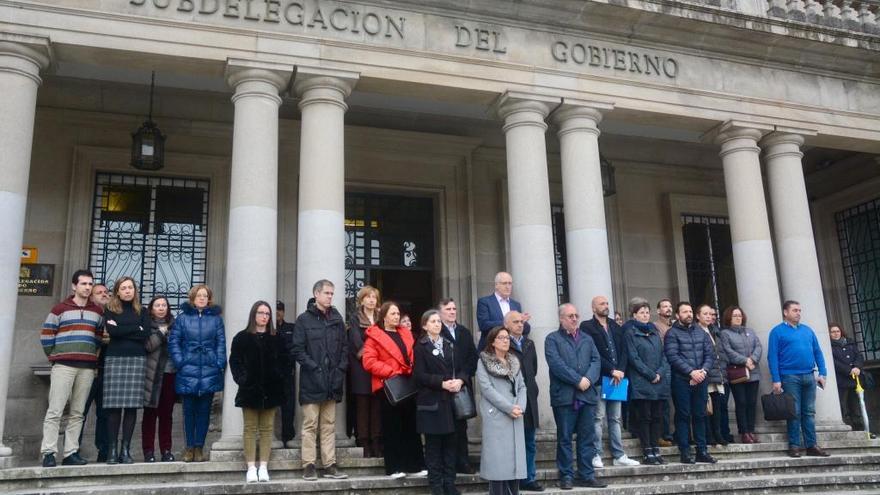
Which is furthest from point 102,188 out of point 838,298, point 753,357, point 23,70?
point 838,298

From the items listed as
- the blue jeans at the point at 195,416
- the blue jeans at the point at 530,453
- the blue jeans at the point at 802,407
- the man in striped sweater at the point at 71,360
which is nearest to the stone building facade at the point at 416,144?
the blue jeans at the point at 195,416

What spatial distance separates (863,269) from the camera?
14938mm

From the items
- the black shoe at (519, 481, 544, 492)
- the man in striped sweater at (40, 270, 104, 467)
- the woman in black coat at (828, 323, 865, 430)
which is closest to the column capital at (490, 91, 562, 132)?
the black shoe at (519, 481, 544, 492)

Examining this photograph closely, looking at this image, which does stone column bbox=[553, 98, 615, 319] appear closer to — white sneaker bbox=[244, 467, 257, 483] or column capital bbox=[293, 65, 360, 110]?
column capital bbox=[293, 65, 360, 110]

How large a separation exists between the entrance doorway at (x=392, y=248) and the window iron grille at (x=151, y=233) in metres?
2.36

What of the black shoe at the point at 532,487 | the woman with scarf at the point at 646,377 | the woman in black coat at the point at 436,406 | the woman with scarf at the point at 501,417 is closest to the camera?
the woman with scarf at the point at 501,417

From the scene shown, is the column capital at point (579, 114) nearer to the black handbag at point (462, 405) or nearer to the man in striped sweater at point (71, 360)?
the black handbag at point (462, 405)

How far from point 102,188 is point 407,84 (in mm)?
4968

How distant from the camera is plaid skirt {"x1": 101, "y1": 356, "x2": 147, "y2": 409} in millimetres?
7398

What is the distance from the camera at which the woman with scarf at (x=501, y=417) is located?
657 centimetres

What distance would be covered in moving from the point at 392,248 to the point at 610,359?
5.20 m

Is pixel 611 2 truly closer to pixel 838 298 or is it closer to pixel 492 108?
pixel 492 108

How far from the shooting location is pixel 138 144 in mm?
10203

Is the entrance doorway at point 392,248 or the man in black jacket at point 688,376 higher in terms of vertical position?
the entrance doorway at point 392,248
